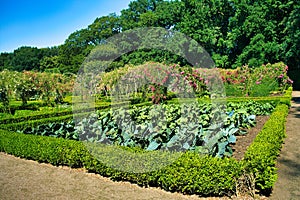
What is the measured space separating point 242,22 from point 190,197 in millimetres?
28984

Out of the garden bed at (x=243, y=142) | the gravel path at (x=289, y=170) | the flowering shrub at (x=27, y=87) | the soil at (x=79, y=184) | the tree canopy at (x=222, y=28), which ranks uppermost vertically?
the tree canopy at (x=222, y=28)

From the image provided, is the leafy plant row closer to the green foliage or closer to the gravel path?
the green foliage

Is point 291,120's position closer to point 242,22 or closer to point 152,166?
point 152,166

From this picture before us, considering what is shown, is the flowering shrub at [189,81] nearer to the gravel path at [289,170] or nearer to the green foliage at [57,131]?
the gravel path at [289,170]

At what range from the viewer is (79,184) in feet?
15.3

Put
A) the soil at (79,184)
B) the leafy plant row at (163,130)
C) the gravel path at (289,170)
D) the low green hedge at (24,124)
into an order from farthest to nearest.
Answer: the low green hedge at (24,124)
the leafy plant row at (163,130)
the soil at (79,184)
the gravel path at (289,170)

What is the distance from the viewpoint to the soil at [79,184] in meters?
4.16

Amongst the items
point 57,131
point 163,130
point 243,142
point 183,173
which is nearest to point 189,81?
point 243,142

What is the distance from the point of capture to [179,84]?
16688mm

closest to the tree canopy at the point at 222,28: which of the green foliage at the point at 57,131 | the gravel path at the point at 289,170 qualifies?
the gravel path at the point at 289,170

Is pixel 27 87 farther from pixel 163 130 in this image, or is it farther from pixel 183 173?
pixel 183 173

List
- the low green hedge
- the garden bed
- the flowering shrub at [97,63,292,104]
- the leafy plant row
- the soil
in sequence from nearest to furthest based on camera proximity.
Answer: the soil → the leafy plant row → the garden bed → the low green hedge → the flowering shrub at [97,63,292,104]

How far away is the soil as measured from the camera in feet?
13.7

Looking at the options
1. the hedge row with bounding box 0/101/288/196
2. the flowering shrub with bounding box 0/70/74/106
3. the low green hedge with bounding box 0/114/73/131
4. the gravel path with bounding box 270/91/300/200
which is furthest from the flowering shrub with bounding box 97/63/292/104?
the hedge row with bounding box 0/101/288/196
